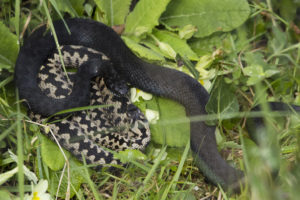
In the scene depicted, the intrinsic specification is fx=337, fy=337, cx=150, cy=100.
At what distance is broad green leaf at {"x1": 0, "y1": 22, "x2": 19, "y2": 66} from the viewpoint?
4.17m

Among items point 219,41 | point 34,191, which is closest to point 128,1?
point 219,41

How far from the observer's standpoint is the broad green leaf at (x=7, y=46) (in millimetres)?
4172

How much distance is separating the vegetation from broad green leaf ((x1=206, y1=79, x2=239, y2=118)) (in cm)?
1

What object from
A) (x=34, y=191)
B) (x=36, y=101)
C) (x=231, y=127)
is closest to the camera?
(x=34, y=191)

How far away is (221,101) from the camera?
4043 mm

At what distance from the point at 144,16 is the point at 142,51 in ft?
1.98

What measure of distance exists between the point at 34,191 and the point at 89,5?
280cm

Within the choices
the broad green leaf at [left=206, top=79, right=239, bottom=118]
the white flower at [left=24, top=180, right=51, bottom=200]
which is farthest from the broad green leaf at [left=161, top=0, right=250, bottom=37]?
the white flower at [left=24, top=180, right=51, bottom=200]

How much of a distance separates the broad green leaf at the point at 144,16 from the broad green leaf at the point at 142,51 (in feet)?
0.65

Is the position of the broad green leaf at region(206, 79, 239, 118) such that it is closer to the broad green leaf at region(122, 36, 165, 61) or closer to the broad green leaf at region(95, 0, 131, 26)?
the broad green leaf at region(122, 36, 165, 61)

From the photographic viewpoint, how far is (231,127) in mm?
4387

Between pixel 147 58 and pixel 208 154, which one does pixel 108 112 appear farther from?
pixel 208 154

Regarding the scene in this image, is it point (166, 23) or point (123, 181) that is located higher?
point (166, 23)

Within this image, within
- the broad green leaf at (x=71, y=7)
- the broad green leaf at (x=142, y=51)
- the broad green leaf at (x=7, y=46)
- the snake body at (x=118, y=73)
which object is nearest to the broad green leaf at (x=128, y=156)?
the snake body at (x=118, y=73)
